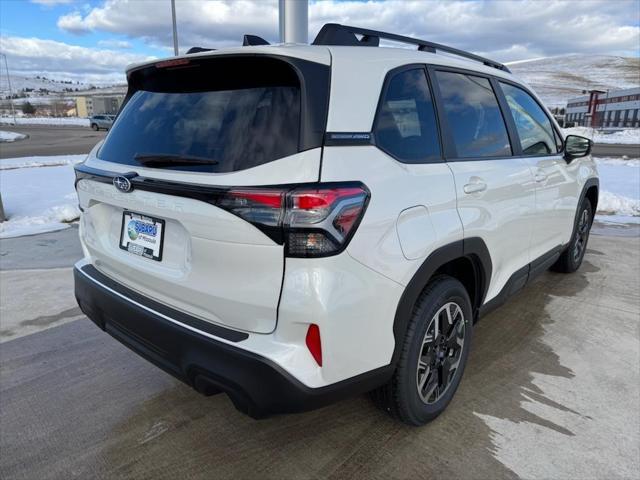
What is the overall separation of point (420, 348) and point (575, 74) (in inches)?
7016

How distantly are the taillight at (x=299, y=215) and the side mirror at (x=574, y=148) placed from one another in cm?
296

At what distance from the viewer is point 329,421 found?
102 inches

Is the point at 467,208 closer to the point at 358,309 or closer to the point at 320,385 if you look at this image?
the point at 358,309

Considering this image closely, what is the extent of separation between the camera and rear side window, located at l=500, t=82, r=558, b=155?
3.35 meters

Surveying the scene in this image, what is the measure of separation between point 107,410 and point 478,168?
246cm

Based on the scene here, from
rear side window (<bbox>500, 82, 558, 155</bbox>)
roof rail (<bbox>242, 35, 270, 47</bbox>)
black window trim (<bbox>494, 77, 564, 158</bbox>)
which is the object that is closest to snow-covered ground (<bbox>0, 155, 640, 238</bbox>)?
black window trim (<bbox>494, 77, 564, 158</bbox>)

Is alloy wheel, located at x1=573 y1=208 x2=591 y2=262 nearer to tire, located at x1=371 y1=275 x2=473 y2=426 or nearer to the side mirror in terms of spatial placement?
the side mirror

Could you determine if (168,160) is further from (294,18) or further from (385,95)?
(294,18)

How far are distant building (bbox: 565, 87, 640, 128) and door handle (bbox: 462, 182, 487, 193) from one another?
68.1m

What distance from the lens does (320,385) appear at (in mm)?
1855

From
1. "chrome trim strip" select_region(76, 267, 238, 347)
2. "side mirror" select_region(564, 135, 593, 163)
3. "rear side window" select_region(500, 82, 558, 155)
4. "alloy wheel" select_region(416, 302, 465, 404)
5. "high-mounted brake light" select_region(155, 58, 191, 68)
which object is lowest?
"alloy wheel" select_region(416, 302, 465, 404)

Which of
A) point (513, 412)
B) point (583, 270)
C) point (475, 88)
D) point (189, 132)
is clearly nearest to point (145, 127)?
point (189, 132)

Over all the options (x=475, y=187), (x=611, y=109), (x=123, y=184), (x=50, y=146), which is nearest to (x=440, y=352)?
(x=475, y=187)

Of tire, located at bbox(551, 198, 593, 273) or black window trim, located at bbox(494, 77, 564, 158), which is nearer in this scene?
black window trim, located at bbox(494, 77, 564, 158)
